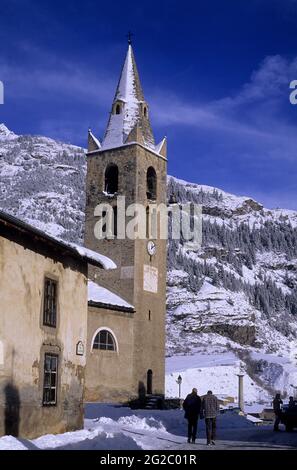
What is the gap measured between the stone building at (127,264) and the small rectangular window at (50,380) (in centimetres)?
1322

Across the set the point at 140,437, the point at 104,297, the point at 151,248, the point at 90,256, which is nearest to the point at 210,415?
the point at 140,437

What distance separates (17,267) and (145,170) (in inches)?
881

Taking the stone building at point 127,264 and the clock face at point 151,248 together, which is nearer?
the stone building at point 127,264

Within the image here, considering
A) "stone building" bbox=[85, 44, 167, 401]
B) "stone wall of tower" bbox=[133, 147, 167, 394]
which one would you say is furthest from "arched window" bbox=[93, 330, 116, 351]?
"stone wall of tower" bbox=[133, 147, 167, 394]

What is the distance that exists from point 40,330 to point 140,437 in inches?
163

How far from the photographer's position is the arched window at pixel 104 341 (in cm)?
3212

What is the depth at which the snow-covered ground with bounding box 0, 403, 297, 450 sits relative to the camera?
1509 centimetres

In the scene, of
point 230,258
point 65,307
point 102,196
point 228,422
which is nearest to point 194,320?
point 230,258

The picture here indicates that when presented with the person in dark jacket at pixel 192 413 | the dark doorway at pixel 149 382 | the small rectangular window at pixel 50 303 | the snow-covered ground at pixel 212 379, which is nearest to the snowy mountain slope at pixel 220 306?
the snow-covered ground at pixel 212 379

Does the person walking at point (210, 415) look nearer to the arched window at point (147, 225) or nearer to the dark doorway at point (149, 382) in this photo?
the dark doorway at point (149, 382)

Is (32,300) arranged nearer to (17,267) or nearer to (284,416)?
(17,267)

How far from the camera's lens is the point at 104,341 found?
1287 inches

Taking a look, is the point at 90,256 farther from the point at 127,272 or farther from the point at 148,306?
the point at 148,306

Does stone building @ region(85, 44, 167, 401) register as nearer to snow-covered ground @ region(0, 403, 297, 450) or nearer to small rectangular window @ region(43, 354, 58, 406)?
snow-covered ground @ region(0, 403, 297, 450)
